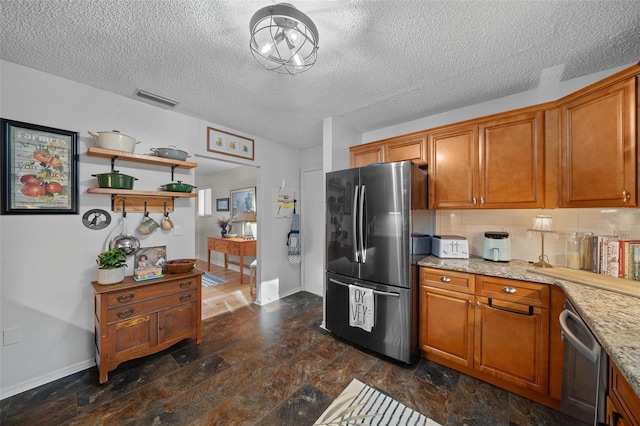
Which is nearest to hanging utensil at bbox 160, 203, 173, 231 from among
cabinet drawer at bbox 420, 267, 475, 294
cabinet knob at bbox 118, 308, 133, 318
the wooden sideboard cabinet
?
the wooden sideboard cabinet

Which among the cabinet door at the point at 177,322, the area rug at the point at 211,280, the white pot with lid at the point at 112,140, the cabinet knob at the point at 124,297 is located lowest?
the area rug at the point at 211,280

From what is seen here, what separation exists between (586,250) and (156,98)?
3.92 meters

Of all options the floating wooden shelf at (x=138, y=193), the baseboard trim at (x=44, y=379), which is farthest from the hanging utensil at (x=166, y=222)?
the baseboard trim at (x=44, y=379)

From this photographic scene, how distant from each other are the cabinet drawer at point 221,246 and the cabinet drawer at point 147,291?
2441 millimetres

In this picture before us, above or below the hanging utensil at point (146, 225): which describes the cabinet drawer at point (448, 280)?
below

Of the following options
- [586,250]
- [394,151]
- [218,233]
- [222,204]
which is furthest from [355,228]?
[218,233]

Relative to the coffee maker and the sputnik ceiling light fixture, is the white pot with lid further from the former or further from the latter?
the coffee maker

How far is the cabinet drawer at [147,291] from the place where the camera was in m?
1.87

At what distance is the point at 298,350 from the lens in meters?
2.29

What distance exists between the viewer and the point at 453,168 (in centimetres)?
225

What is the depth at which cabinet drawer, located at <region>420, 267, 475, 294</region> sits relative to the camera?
6.17 ft

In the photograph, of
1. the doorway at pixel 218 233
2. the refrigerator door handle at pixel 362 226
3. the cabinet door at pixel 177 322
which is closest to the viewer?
the cabinet door at pixel 177 322

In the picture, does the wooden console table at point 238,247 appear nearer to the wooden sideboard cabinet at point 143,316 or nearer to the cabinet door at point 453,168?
the wooden sideboard cabinet at point 143,316

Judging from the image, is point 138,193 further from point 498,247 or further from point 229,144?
point 498,247
